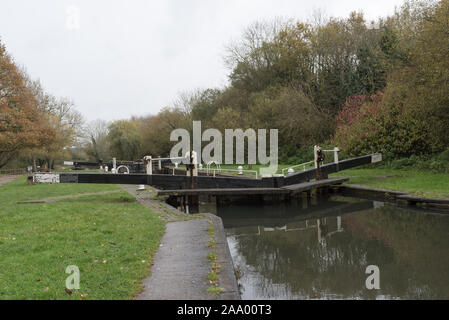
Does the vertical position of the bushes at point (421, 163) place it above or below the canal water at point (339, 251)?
above

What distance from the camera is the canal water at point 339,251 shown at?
197 inches

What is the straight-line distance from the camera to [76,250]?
571 centimetres

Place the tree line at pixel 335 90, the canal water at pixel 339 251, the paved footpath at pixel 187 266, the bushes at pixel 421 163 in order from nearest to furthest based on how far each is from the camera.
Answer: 1. the paved footpath at pixel 187 266
2. the canal water at pixel 339 251
3. the tree line at pixel 335 90
4. the bushes at pixel 421 163

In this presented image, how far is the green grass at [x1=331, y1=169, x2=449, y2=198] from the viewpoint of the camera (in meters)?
11.7

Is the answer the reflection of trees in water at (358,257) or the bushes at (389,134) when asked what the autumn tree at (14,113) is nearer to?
the reflection of trees in water at (358,257)

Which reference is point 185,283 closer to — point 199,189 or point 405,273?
point 405,273

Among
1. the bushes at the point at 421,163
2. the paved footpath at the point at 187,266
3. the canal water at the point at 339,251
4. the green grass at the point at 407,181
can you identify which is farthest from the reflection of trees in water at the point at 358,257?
the bushes at the point at 421,163

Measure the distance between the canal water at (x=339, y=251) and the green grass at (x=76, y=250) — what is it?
1713 millimetres

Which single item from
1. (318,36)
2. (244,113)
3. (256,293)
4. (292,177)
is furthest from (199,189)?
(318,36)

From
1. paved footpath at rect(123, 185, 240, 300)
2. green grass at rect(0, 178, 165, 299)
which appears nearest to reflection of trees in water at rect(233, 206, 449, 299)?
paved footpath at rect(123, 185, 240, 300)

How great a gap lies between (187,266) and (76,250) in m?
2.02

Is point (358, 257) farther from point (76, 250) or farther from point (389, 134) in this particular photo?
point (389, 134)

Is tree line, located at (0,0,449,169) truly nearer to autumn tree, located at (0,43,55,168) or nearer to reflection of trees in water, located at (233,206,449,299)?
autumn tree, located at (0,43,55,168)

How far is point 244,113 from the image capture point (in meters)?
29.8
